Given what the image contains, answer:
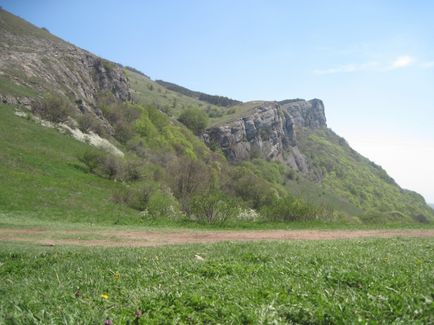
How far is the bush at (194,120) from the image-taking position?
139625mm

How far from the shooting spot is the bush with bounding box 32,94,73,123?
181 feet

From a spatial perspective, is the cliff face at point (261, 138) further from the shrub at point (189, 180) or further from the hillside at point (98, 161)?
the shrub at point (189, 180)

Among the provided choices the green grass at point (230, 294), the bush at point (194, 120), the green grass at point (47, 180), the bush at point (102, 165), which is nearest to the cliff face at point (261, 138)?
the bush at point (194, 120)

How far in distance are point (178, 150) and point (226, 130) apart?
174 feet

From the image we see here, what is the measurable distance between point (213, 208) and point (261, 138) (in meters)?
138

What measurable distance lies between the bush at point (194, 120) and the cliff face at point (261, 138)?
3.81 m

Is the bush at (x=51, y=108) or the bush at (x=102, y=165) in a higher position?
the bush at (x=51, y=108)

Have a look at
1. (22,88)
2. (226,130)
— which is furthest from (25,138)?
(226,130)

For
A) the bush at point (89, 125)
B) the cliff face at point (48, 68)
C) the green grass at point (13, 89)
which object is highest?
the cliff face at point (48, 68)

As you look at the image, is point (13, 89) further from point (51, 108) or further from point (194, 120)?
point (194, 120)

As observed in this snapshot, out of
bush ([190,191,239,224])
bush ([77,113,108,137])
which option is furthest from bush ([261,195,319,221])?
bush ([77,113,108,137])

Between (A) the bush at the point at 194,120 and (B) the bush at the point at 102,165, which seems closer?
(B) the bush at the point at 102,165

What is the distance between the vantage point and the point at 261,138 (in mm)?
164000

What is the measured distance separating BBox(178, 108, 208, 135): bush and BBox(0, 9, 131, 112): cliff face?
1458 inches
